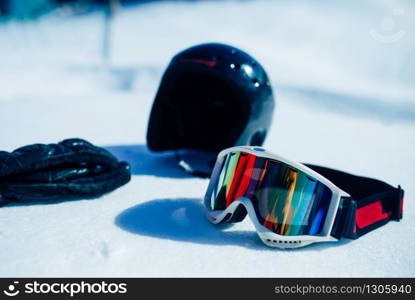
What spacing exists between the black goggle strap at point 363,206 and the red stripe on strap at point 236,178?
1.11ft

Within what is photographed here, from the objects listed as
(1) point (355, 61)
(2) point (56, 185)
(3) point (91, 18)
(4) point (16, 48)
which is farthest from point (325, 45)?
(2) point (56, 185)

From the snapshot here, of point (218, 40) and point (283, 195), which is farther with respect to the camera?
→ point (218, 40)

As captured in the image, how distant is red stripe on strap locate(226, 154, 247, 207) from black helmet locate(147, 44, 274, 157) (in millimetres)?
558

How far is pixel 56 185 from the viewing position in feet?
5.19

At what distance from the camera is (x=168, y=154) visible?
242cm

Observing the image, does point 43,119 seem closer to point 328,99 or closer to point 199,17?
point 328,99

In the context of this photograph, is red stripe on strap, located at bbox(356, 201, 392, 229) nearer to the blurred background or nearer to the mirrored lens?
the mirrored lens

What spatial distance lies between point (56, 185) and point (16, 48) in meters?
3.47

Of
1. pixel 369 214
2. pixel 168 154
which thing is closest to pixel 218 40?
pixel 168 154

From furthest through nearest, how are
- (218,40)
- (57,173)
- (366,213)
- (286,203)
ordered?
(218,40) < (57,173) < (366,213) < (286,203)

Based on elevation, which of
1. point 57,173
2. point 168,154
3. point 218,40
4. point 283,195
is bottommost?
point 168,154

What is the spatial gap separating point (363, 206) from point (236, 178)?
43 cm

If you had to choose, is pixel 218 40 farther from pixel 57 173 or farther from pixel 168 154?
pixel 57 173

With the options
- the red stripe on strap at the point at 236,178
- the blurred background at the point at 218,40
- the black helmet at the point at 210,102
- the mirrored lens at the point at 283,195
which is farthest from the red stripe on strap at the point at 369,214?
the blurred background at the point at 218,40
